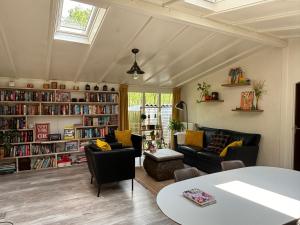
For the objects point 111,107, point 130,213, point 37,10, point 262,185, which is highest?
point 37,10

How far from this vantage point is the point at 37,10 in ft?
9.37

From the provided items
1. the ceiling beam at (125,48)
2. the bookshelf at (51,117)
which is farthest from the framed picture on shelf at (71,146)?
the ceiling beam at (125,48)

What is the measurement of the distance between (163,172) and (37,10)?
10.9 ft

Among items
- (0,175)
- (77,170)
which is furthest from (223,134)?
(0,175)

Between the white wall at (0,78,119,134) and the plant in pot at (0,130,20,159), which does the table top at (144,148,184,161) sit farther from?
the plant in pot at (0,130,20,159)

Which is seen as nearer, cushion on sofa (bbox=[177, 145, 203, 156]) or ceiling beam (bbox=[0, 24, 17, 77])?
ceiling beam (bbox=[0, 24, 17, 77])

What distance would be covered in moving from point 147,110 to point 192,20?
4.01 metres

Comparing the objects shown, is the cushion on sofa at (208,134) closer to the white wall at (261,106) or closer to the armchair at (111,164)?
the white wall at (261,106)

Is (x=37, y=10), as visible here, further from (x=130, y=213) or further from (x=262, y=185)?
(x=262, y=185)

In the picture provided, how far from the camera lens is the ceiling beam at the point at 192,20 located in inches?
101

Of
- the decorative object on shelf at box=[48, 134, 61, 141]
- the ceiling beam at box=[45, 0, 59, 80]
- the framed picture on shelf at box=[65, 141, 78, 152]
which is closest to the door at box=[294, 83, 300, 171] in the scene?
the ceiling beam at box=[45, 0, 59, 80]

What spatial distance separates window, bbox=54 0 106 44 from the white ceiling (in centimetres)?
14

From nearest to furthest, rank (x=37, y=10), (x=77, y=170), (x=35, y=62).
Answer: (x=37, y=10) → (x=35, y=62) → (x=77, y=170)

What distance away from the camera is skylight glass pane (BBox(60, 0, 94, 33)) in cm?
347
